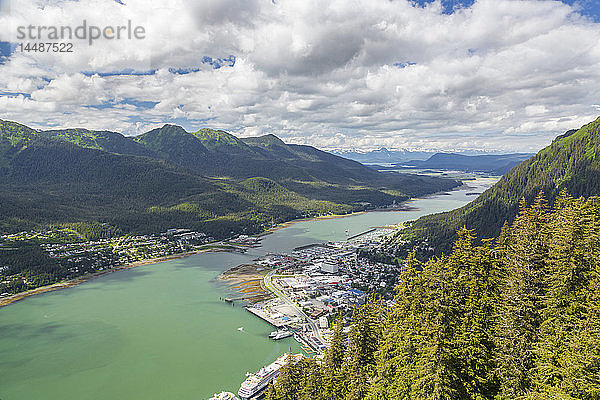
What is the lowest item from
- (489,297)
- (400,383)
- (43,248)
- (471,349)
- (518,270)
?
(43,248)

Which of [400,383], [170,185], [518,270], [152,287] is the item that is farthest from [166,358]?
[170,185]

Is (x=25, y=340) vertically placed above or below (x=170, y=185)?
below

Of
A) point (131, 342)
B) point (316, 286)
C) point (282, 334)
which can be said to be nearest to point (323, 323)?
point (282, 334)

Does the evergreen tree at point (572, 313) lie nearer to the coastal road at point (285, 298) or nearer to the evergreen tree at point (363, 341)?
the evergreen tree at point (363, 341)

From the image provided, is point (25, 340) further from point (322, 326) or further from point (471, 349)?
point (471, 349)

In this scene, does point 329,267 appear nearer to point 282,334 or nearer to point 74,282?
point 282,334

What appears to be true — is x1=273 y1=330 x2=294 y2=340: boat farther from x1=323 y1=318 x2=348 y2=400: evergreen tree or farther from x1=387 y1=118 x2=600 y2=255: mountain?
x1=387 y1=118 x2=600 y2=255: mountain

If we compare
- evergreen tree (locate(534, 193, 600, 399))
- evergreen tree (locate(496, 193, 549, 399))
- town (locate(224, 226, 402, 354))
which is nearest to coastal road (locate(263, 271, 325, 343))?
town (locate(224, 226, 402, 354))

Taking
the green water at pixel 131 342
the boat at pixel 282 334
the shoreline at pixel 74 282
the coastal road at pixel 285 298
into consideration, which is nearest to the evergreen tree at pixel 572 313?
the green water at pixel 131 342
